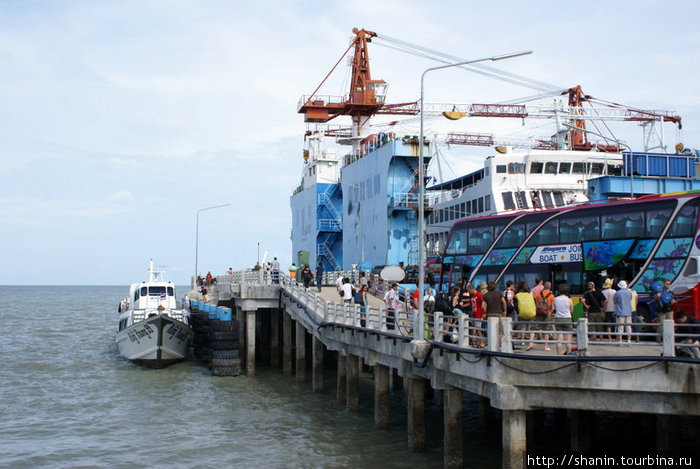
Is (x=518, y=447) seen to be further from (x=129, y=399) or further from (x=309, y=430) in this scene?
(x=129, y=399)

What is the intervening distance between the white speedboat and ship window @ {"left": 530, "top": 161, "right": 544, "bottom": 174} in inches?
809

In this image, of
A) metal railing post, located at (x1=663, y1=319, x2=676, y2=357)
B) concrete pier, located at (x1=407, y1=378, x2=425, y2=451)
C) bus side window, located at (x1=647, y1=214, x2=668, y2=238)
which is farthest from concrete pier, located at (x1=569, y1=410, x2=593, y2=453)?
bus side window, located at (x1=647, y1=214, x2=668, y2=238)

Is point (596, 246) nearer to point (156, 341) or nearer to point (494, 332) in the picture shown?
point (494, 332)

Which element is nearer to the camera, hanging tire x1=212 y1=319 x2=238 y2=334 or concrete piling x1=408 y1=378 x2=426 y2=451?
concrete piling x1=408 y1=378 x2=426 y2=451

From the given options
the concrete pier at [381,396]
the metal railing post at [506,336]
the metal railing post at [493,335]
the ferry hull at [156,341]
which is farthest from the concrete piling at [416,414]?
the ferry hull at [156,341]

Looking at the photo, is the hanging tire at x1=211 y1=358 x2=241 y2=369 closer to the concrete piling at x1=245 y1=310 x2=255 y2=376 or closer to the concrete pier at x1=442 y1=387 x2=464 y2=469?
the concrete piling at x1=245 y1=310 x2=255 y2=376

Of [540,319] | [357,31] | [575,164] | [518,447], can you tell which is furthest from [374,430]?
[357,31]

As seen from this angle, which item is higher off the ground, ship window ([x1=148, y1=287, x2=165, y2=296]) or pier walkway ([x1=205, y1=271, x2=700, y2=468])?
ship window ([x1=148, y1=287, x2=165, y2=296])

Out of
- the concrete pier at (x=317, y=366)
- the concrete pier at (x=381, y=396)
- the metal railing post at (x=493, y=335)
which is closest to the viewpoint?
the metal railing post at (x=493, y=335)

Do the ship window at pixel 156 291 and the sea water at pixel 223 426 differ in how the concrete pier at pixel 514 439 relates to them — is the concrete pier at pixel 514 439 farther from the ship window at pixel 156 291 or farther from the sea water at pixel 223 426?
the ship window at pixel 156 291

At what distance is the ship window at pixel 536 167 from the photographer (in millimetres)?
40881

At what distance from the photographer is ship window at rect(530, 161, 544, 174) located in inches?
1609

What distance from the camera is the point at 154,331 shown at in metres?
36.9

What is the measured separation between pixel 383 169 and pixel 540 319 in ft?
111
